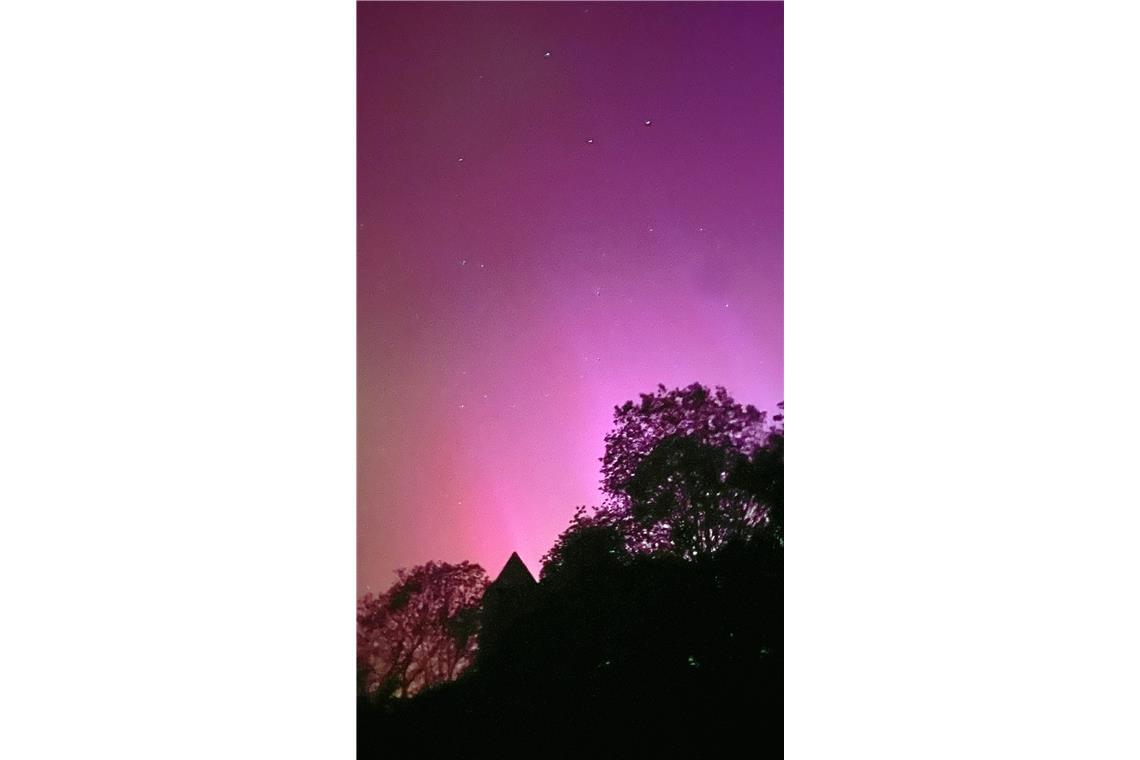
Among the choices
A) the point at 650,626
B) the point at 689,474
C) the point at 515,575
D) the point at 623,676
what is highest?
the point at 689,474

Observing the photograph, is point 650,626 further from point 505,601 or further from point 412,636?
point 412,636

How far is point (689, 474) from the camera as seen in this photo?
68.1 inches

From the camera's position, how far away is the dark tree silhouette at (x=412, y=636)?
5.61ft

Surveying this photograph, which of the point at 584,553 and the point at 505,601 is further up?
the point at 584,553

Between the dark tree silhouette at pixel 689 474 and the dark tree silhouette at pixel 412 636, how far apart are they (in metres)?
0.39

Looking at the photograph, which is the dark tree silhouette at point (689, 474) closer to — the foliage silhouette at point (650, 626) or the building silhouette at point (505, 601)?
the foliage silhouette at point (650, 626)

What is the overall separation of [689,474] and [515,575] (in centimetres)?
44

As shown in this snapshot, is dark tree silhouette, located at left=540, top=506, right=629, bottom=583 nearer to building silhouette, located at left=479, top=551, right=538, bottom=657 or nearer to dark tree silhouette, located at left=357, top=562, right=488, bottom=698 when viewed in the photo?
building silhouette, located at left=479, top=551, right=538, bottom=657

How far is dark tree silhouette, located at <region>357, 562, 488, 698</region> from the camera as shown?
67.3 inches

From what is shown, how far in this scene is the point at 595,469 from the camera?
1747 mm

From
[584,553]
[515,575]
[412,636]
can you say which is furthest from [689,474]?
[412,636]

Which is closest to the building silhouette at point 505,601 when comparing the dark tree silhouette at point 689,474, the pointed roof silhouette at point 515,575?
the pointed roof silhouette at point 515,575
